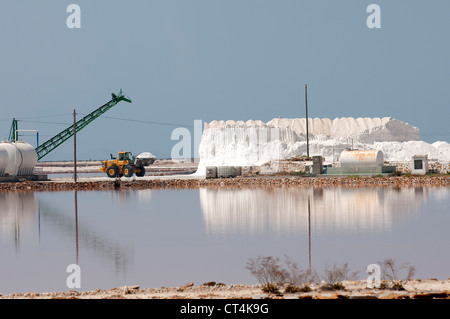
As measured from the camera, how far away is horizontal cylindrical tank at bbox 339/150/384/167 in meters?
37.6

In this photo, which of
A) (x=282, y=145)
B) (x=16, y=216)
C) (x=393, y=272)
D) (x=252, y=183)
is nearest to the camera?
(x=393, y=272)

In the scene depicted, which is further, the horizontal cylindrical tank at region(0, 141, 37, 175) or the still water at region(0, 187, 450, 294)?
the horizontal cylindrical tank at region(0, 141, 37, 175)

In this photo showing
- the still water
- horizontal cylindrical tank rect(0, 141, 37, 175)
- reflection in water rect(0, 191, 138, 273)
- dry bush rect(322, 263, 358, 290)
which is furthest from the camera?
horizontal cylindrical tank rect(0, 141, 37, 175)

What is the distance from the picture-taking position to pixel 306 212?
19.3 m

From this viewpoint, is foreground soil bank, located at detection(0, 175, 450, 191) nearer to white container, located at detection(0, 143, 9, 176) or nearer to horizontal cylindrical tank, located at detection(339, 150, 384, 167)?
white container, located at detection(0, 143, 9, 176)

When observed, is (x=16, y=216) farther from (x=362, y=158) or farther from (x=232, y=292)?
(x=362, y=158)

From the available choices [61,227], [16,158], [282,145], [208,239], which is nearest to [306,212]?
[208,239]

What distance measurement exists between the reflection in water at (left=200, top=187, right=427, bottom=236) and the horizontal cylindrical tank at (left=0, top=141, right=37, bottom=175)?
20.5 m

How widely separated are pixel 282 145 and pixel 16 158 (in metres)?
→ 28.8

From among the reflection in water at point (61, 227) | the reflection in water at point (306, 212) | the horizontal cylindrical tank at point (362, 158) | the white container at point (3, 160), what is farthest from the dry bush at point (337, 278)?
the white container at point (3, 160)

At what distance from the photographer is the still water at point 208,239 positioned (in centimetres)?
993

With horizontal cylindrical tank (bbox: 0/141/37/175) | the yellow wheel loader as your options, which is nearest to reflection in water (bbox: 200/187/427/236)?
the yellow wheel loader

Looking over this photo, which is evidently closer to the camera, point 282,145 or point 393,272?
point 393,272
